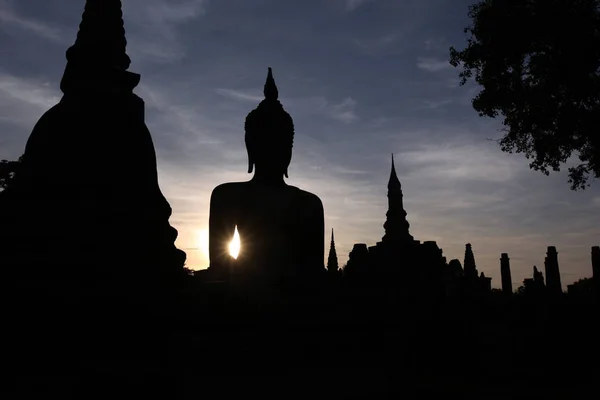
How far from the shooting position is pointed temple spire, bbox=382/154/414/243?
3034cm

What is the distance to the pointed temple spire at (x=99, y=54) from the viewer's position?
19.3 feet

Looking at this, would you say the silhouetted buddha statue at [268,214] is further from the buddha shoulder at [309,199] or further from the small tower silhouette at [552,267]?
the small tower silhouette at [552,267]

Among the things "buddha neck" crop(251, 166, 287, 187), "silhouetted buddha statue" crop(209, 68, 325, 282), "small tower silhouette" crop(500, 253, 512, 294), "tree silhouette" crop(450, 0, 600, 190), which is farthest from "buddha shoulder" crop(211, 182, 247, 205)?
"small tower silhouette" crop(500, 253, 512, 294)

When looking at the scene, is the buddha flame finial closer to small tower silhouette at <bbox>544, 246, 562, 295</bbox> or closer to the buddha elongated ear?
the buddha elongated ear

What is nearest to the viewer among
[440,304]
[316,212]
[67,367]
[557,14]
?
[67,367]

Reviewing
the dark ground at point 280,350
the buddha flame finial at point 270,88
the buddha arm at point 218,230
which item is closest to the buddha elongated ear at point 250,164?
the buddha arm at point 218,230

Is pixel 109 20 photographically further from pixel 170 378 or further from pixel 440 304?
Result: pixel 440 304

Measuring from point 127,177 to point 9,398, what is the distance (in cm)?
233

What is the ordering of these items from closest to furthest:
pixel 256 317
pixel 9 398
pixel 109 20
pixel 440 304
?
pixel 9 398 < pixel 109 20 < pixel 256 317 < pixel 440 304

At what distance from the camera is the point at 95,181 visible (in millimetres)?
5543

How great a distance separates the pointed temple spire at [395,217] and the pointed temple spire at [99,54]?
81.2 feet

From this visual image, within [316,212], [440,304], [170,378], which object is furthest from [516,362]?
[170,378]

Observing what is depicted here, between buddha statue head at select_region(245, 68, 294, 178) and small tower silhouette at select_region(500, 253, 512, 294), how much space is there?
75.0 feet

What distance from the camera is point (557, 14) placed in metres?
14.2
